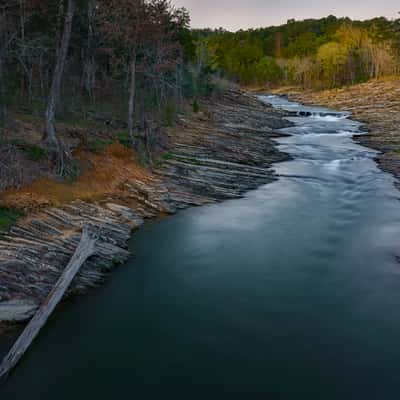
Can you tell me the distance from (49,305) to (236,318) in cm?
505

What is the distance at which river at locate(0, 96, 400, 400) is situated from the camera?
8.55 metres

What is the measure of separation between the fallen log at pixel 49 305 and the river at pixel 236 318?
262mm

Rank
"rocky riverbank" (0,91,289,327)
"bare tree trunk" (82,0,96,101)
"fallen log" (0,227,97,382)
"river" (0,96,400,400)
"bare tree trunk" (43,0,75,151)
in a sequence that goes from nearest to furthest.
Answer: "river" (0,96,400,400), "fallen log" (0,227,97,382), "rocky riverbank" (0,91,289,327), "bare tree trunk" (43,0,75,151), "bare tree trunk" (82,0,96,101)

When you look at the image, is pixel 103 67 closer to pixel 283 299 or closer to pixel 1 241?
pixel 1 241

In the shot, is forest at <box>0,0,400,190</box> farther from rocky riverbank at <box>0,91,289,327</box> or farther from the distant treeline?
the distant treeline

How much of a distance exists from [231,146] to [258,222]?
39.9 feet

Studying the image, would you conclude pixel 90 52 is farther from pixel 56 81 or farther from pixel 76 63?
pixel 56 81

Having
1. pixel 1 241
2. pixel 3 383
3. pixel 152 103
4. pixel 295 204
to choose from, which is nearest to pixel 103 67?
pixel 152 103

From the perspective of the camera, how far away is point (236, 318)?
10852mm

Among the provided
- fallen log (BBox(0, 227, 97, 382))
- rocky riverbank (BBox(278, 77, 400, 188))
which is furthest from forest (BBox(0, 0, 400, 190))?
rocky riverbank (BBox(278, 77, 400, 188))

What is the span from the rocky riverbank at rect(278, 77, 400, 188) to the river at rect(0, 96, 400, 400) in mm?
13412

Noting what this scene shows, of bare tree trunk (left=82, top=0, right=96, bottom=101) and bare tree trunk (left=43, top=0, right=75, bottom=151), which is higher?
bare tree trunk (left=82, top=0, right=96, bottom=101)

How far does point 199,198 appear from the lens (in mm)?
19984

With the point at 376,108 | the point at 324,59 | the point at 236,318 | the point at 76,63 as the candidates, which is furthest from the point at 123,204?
the point at 324,59
